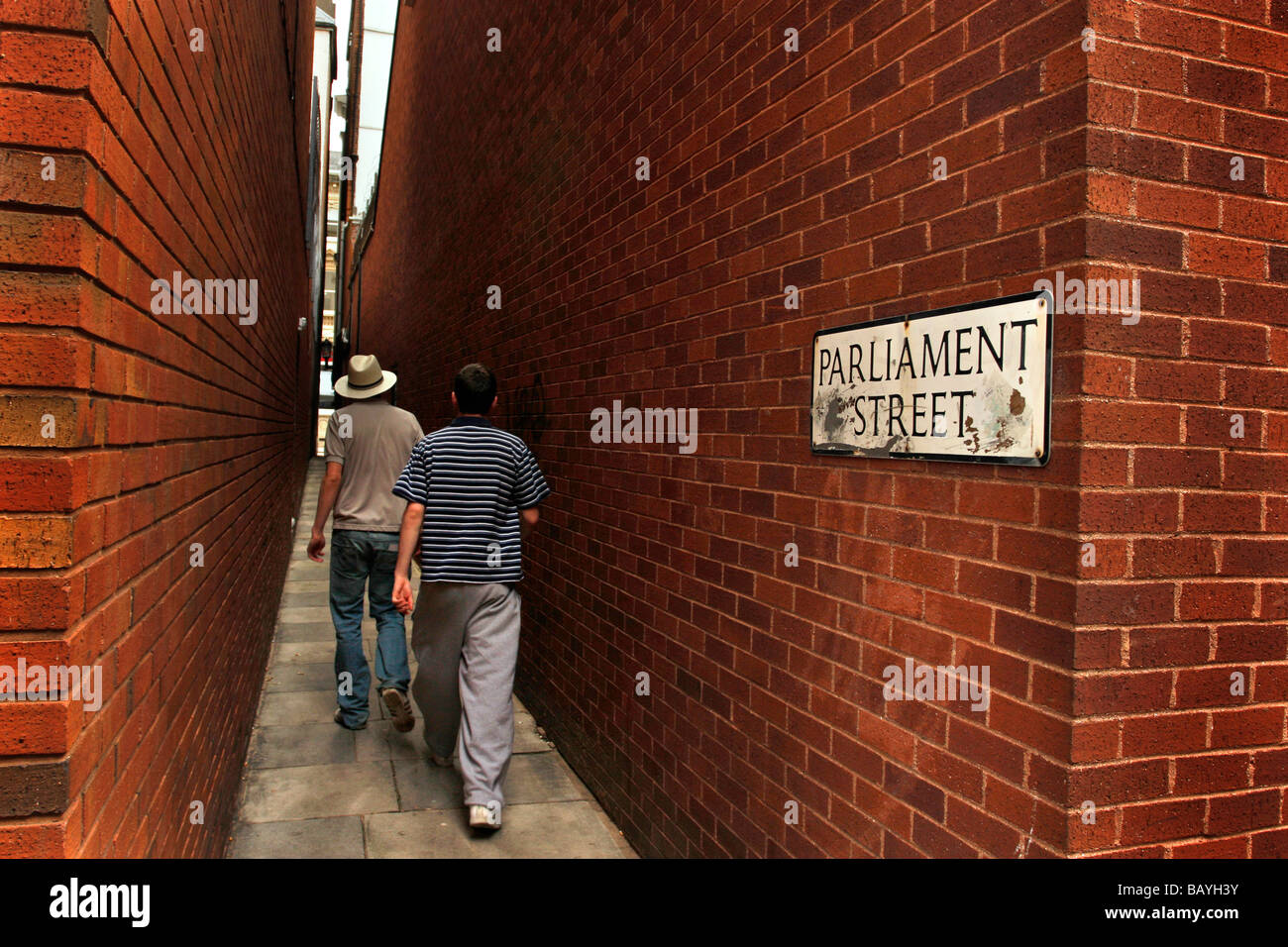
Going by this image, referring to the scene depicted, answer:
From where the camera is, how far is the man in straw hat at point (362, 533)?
512cm

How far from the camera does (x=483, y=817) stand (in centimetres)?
393

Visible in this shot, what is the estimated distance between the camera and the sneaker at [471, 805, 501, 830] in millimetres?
3926

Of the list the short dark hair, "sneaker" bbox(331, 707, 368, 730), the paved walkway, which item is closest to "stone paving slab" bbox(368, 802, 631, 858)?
the paved walkway

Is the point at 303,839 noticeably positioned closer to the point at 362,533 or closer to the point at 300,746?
the point at 300,746

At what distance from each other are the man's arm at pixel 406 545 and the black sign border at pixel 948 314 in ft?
6.61

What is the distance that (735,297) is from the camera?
3230 mm

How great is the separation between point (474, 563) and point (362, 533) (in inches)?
52.9

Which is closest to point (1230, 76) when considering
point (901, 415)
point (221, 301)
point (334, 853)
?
point (901, 415)

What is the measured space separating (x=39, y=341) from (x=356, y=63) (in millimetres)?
24737

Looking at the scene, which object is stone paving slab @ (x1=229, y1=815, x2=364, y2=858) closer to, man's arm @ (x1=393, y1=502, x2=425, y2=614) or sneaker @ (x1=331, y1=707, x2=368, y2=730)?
man's arm @ (x1=393, y1=502, x2=425, y2=614)

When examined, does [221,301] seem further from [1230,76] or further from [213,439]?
[1230,76]

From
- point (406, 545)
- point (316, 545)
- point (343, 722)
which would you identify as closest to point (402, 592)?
point (406, 545)

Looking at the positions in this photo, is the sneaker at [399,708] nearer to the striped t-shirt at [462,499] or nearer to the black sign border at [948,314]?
the striped t-shirt at [462,499]

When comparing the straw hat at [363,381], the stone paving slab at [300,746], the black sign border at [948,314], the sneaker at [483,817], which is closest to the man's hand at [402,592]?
the sneaker at [483,817]
